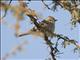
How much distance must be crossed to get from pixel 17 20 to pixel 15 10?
0.05 ft

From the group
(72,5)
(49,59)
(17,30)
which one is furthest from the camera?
(49,59)

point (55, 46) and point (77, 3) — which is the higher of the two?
point (77, 3)

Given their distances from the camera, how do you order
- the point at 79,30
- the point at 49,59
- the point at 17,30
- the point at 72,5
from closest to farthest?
the point at 17,30, the point at 72,5, the point at 49,59, the point at 79,30

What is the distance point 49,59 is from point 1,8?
882mm

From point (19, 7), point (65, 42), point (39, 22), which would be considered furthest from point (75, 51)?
point (19, 7)

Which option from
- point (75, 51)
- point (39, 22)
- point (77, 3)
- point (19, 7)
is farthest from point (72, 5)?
point (19, 7)

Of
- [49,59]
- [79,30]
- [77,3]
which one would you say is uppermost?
[77,3]

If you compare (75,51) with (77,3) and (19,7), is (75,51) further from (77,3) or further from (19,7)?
(19,7)

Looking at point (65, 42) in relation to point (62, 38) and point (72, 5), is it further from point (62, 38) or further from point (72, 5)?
point (72, 5)

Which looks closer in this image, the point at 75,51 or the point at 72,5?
the point at 72,5

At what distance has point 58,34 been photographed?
119 cm

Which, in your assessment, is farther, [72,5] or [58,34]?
[58,34]

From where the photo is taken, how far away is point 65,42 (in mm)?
1223

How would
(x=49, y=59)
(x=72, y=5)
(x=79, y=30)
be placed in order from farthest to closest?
1. (x=79, y=30)
2. (x=49, y=59)
3. (x=72, y=5)
